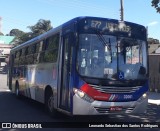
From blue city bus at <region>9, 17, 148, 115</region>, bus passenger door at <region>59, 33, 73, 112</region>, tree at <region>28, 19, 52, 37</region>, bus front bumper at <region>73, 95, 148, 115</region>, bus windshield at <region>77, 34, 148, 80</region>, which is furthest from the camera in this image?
tree at <region>28, 19, 52, 37</region>

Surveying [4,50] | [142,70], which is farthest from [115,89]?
[4,50]

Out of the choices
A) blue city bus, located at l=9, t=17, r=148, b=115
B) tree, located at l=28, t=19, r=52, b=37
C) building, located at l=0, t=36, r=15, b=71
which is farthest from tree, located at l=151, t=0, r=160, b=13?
building, located at l=0, t=36, r=15, b=71

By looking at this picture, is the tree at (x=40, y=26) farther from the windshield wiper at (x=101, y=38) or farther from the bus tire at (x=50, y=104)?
the windshield wiper at (x=101, y=38)

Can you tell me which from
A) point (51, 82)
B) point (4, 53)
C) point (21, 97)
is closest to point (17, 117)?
point (51, 82)

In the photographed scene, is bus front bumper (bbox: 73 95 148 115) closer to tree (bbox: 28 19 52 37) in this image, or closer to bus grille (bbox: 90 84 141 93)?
bus grille (bbox: 90 84 141 93)

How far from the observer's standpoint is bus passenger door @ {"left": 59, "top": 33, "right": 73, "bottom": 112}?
1059 centimetres

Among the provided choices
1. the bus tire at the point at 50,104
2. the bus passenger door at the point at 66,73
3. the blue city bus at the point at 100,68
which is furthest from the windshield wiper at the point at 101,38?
the bus tire at the point at 50,104

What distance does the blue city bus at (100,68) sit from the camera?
33.2 ft

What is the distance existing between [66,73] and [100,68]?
1.26 meters

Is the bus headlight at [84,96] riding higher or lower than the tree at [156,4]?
lower

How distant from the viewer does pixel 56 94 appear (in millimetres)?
11570

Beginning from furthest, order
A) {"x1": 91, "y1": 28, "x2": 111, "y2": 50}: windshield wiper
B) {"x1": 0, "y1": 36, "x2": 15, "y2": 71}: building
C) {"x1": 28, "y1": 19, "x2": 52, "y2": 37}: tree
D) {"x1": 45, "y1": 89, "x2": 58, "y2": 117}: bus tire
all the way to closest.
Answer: {"x1": 0, "y1": 36, "x2": 15, "y2": 71}: building → {"x1": 28, "y1": 19, "x2": 52, "y2": 37}: tree → {"x1": 45, "y1": 89, "x2": 58, "y2": 117}: bus tire → {"x1": 91, "y1": 28, "x2": 111, "y2": 50}: windshield wiper

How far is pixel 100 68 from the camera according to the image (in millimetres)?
10273

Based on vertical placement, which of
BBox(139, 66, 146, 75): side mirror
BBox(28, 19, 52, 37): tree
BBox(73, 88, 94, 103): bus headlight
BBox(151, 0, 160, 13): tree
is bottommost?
BBox(73, 88, 94, 103): bus headlight
